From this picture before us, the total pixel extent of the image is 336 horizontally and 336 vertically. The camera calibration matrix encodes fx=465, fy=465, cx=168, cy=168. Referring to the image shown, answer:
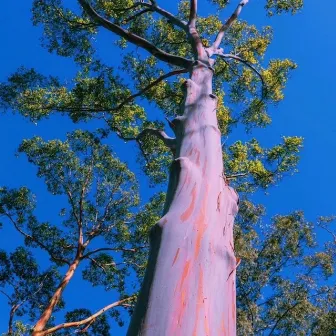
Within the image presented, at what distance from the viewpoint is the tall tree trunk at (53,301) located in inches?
356

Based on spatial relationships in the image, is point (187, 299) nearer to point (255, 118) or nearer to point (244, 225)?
point (255, 118)

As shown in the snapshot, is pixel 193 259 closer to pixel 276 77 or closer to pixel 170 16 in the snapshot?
pixel 170 16

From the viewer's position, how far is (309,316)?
34.4ft

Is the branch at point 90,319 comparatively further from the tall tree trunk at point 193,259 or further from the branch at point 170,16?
the tall tree trunk at point 193,259

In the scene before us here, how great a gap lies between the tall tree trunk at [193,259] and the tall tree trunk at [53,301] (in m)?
7.02

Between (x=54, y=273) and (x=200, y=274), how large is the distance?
10772 millimetres

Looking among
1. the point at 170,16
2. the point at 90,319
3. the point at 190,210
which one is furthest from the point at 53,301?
the point at 190,210

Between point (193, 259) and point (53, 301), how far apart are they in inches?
339

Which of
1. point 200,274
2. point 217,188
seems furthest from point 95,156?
point 200,274

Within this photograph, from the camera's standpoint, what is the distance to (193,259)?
213 cm

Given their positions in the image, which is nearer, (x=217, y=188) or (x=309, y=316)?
(x=217, y=188)

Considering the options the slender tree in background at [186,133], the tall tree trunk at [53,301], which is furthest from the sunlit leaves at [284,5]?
the tall tree trunk at [53,301]

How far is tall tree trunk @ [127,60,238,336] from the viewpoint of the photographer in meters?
1.82

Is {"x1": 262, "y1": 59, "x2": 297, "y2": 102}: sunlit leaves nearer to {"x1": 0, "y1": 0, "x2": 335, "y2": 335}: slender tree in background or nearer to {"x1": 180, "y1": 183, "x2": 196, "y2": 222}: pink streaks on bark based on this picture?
{"x1": 0, "y1": 0, "x2": 335, "y2": 335}: slender tree in background
